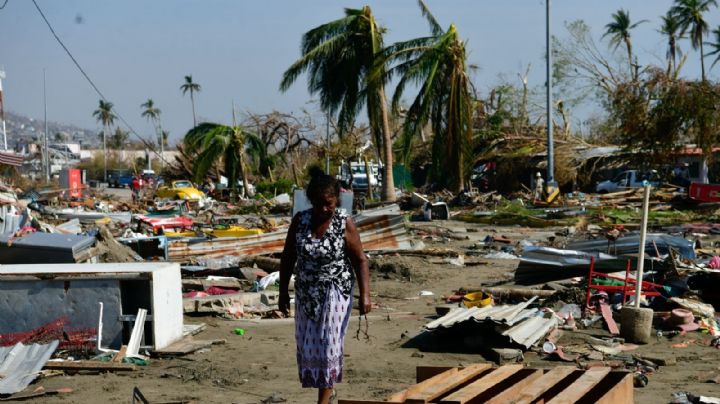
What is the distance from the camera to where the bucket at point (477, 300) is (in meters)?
10.0

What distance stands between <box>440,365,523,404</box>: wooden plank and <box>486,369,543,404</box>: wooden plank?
3.9 inches

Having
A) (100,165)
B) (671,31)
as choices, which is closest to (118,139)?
(100,165)

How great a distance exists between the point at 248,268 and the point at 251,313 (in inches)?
137

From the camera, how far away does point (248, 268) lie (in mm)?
13875

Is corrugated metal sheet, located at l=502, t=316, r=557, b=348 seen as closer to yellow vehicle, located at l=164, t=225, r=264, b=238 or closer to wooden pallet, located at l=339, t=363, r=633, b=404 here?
wooden pallet, located at l=339, t=363, r=633, b=404

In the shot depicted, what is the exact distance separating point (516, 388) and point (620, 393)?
0.62 meters

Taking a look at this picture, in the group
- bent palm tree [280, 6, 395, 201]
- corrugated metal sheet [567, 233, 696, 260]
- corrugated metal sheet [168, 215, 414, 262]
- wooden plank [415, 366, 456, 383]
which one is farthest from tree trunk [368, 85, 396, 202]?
wooden plank [415, 366, 456, 383]

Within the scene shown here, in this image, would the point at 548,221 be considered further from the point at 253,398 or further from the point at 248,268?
the point at 253,398

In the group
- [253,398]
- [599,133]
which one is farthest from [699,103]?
[253,398]

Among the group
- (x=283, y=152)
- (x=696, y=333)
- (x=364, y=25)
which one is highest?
(x=364, y=25)

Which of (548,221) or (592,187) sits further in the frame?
(592,187)

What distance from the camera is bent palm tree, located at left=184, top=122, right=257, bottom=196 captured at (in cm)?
4228

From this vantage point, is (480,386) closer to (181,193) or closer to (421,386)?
(421,386)

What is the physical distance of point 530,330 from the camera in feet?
27.5
